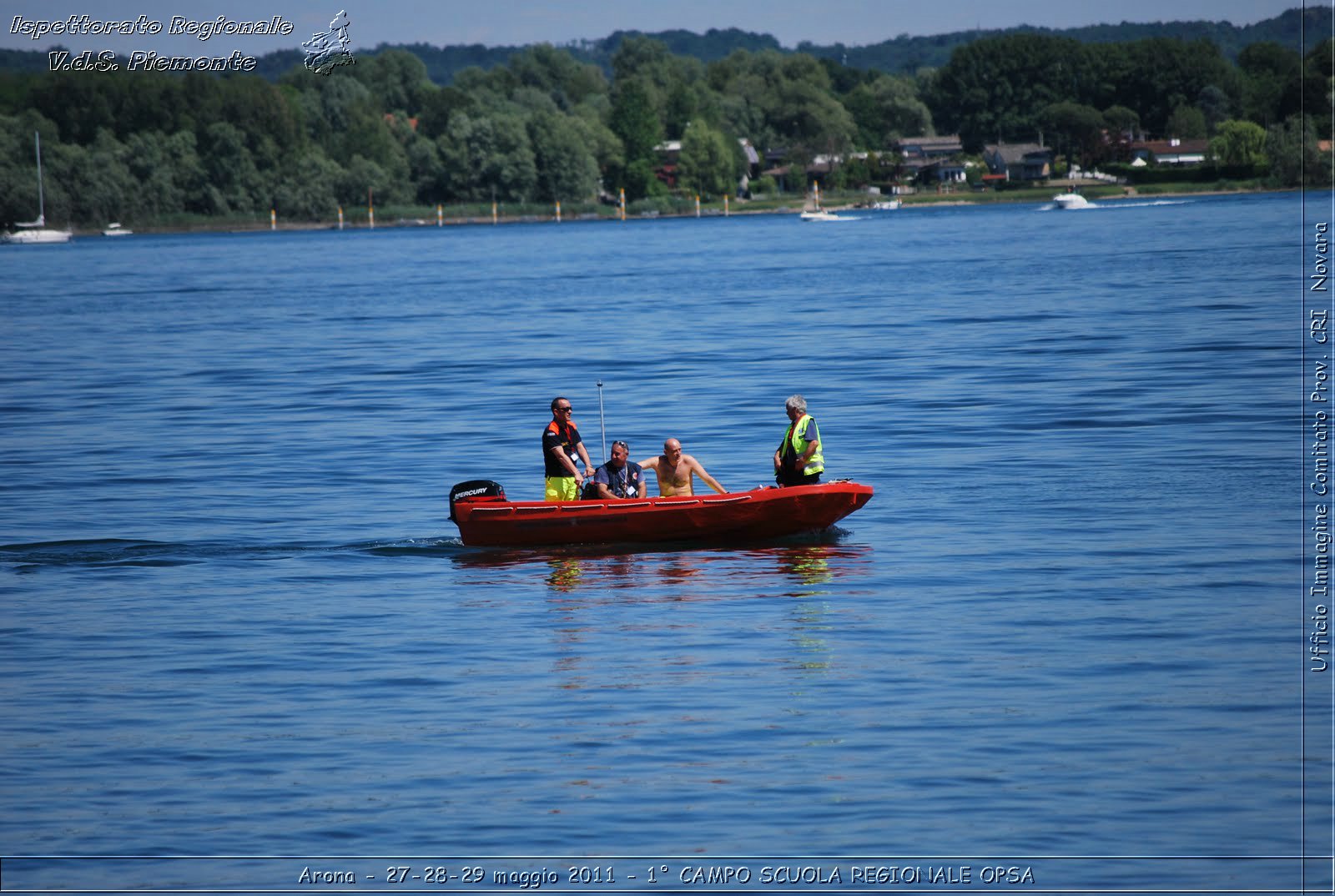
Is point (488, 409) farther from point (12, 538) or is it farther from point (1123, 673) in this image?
point (1123, 673)

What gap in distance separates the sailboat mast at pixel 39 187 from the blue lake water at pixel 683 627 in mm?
100810

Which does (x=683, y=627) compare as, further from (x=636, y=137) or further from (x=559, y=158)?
(x=636, y=137)

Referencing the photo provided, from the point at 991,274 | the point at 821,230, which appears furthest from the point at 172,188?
the point at 991,274

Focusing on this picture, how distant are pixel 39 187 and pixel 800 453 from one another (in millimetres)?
136740

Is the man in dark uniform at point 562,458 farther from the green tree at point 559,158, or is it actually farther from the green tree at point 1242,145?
the green tree at point 559,158

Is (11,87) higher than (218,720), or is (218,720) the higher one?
(11,87)

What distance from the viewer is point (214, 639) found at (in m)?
19.2

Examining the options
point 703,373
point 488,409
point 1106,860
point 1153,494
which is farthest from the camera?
point 703,373

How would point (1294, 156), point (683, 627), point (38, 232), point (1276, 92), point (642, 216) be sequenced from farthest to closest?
1. point (642, 216)
2. point (1276, 92)
3. point (38, 232)
4. point (1294, 156)
5. point (683, 627)

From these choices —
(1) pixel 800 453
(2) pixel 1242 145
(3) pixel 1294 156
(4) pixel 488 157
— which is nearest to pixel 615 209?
(4) pixel 488 157

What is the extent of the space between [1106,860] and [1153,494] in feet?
47.3

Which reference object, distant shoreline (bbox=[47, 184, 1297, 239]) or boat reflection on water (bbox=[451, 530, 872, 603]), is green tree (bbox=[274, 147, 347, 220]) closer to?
distant shoreline (bbox=[47, 184, 1297, 239])

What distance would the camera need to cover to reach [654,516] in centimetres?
2222

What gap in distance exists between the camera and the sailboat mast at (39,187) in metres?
141
